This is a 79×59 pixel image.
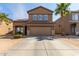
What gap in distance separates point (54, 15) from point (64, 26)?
297cm

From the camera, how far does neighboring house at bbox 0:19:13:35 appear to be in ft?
108

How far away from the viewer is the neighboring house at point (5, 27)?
1291 inches

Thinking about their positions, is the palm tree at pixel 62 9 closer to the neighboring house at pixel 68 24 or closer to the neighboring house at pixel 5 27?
the neighboring house at pixel 68 24

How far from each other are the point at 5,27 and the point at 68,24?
1223 cm

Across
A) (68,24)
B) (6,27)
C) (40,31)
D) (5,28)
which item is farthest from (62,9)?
(5,28)

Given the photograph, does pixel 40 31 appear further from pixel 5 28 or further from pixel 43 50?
pixel 43 50

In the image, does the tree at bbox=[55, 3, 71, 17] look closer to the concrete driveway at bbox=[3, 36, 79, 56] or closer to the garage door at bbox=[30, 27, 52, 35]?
the garage door at bbox=[30, 27, 52, 35]

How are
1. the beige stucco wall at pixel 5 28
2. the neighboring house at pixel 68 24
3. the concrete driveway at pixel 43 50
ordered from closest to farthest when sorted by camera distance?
the concrete driveway at pixel 43 50, the beige stucco wall at pixel 5 28, the neighboring house at pixel 68 24

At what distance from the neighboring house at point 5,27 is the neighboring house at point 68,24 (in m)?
8.55

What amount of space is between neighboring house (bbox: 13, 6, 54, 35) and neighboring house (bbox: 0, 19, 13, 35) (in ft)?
3.09

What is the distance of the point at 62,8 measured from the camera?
113 feet

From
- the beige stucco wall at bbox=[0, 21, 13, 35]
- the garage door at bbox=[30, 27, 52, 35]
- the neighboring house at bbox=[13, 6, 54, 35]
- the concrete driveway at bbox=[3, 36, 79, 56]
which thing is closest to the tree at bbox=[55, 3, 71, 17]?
the neighboring house at bbox=[13, 6, 54, 35]

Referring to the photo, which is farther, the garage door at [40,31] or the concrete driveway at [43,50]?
the garage door at [40,31]

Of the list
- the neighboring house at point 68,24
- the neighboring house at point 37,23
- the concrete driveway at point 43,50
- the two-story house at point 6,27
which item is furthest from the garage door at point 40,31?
the concrete driveway at point 43,50
